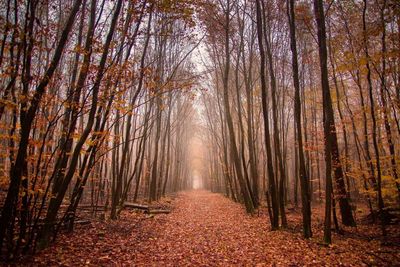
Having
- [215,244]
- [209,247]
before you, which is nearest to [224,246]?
[215,244]

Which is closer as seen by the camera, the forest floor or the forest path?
the forest floor

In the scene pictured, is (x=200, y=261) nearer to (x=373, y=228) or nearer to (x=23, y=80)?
(x=23, y=80)

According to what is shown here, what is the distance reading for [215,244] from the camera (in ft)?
22.0

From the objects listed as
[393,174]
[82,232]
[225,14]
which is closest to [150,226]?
[82,232]

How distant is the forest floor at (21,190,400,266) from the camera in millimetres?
5301

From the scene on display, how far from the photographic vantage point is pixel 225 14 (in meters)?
12.3

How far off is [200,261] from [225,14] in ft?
37.9

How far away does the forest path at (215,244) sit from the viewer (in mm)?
5473

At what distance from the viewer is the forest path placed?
18.0ft

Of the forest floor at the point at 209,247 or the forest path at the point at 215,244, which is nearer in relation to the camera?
the forest floor at the point at 209,247

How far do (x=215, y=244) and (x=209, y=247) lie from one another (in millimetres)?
317

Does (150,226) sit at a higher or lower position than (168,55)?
lower

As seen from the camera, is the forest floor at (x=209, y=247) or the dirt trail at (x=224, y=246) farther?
the dirt trail at (x=224, y=246)

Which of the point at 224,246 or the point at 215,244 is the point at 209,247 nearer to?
the point at 215,244
